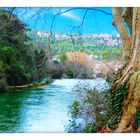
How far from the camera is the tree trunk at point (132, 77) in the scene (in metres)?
6.17

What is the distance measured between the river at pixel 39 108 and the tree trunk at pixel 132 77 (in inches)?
12.2

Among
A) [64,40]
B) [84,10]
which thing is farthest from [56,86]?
[84,10]

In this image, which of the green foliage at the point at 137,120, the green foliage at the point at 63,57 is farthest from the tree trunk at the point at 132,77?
the green foliage at the point at 63,57

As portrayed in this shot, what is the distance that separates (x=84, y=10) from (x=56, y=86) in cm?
94

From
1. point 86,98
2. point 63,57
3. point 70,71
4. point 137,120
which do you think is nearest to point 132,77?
point 137,120

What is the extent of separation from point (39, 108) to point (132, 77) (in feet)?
3.73

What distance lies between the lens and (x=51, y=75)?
6.34 m

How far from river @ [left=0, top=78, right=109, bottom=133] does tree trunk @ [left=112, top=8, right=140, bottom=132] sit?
31 cm

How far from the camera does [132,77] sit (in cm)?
620

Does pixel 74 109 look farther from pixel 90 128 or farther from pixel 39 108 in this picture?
pixel 39 108

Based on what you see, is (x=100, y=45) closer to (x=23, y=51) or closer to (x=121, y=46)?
(x=121, y=46)

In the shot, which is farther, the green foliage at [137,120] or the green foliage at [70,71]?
the green foliage at [70,71]

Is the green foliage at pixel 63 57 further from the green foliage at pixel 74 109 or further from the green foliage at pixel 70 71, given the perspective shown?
the green foliage at pixel 74 109

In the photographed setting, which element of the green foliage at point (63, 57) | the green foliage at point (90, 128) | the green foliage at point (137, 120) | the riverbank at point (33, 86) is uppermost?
the green foliage at point (63, 57)
